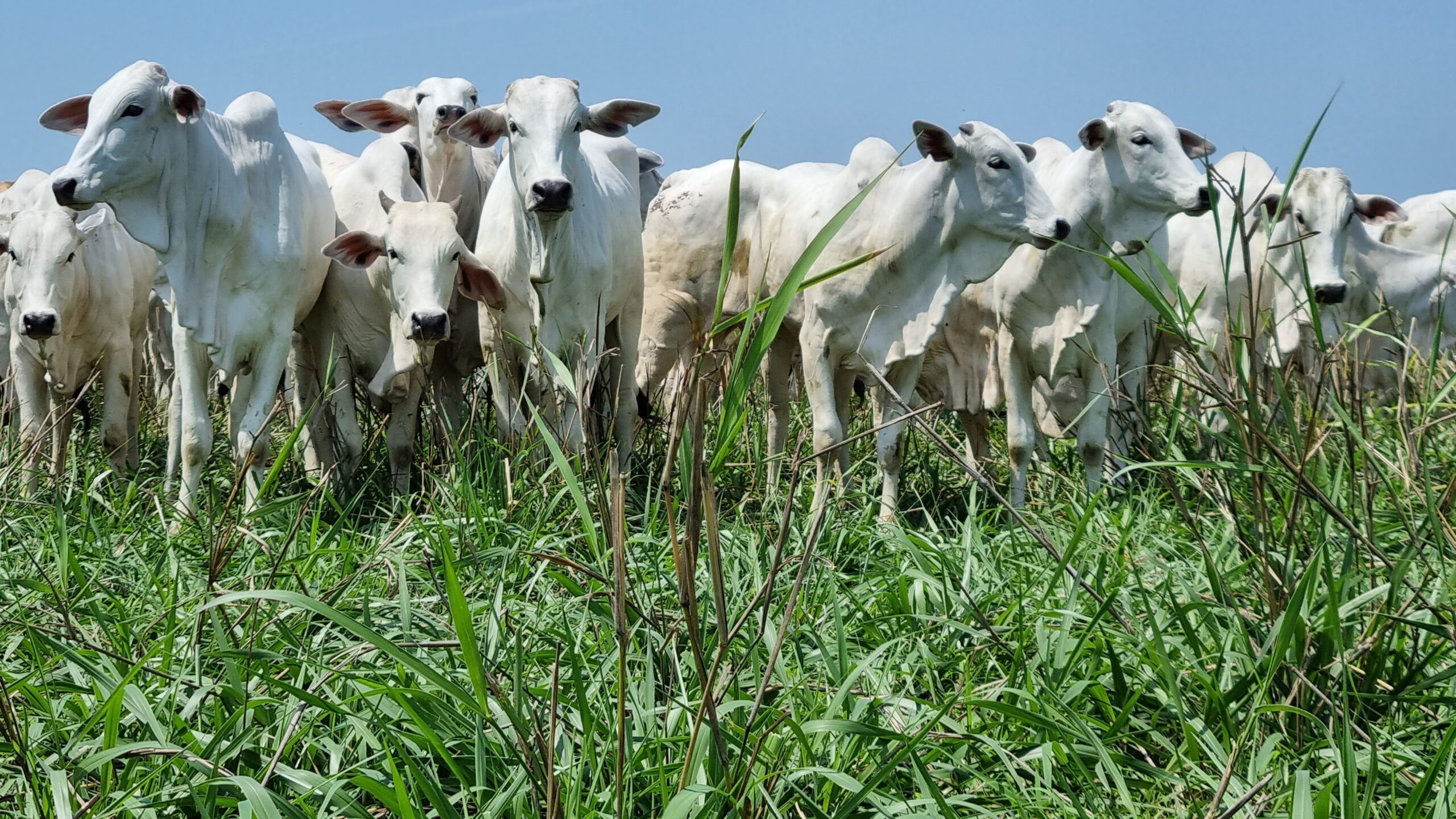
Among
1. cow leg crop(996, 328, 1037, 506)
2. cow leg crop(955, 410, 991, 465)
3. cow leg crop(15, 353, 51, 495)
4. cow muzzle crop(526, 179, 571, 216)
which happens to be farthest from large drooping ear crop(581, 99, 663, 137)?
cow leg crop(15, 353, 51, 495)

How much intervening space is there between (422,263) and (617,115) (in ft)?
3.57

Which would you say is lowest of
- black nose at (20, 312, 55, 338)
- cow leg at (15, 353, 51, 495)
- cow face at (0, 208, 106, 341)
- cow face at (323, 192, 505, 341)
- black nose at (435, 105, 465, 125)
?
cow leg at (15, 353, 51, 495)

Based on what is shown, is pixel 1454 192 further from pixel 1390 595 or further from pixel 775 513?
pixel 1390 595

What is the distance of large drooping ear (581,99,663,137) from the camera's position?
5.91m

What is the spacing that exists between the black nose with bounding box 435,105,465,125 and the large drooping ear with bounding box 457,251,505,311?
116cm

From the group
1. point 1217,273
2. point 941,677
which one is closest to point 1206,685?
point 941,677

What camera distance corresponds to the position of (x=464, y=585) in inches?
147

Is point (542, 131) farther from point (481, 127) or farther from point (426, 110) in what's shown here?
point (426, 110)

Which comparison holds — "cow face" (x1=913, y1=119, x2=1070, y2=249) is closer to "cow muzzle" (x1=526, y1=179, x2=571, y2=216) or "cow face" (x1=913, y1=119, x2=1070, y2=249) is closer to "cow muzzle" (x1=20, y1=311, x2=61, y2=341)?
"cow muzzle" (x1=526, y1=179, x2=571, y2=216)

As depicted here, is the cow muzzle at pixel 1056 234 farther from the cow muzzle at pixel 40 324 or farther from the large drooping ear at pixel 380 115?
the cow muzzle at pixel 40 324

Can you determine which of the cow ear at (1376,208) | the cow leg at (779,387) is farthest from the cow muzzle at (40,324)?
the cow ear at (1376,208)

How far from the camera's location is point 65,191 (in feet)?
17.1

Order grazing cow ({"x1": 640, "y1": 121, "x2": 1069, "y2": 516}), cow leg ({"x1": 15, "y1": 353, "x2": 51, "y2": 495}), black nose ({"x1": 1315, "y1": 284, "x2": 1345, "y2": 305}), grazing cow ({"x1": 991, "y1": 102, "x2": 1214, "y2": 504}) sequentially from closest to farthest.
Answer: grazing cow ({"x1": 640, "y1": 121, "x2": 1069, "y2": 516}) < grazing cow ({"x1": 991, "y1": 102, "x2": 1214, "y2": 504}) < cow leg ({"x1": 15, "y1": 353, "x2": 51, "y2": 495}) < black nose ({"x1": 1315, "y1": 284, "x2": 1345, "y2": 305})

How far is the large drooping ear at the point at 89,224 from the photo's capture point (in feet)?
22.3
